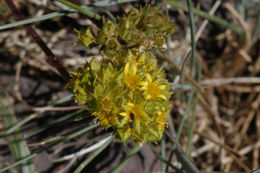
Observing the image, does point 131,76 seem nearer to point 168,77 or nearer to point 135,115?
point 135,115

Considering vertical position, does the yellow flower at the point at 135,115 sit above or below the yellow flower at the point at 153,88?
below

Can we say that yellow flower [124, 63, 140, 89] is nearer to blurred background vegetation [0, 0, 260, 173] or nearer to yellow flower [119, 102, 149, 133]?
yellow flower [119, 102, 149, 133]

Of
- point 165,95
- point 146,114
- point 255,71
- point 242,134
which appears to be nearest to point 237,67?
point 255,71

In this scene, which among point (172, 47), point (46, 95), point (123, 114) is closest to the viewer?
point (123, 114)

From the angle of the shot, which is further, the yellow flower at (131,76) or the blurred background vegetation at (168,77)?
the blurred background vegetation at (168,77)

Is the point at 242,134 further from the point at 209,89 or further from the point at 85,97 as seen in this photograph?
the point at 85,97

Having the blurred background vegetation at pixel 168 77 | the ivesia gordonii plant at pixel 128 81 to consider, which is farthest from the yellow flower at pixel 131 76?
the blurred background vegetation at pixel 168 77

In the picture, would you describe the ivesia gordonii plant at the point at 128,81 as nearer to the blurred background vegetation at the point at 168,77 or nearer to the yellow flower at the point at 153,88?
the yellow flower at the point at 153,88

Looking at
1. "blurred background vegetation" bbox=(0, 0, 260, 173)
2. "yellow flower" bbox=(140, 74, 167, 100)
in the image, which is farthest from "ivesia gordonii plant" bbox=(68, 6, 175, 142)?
"blurred background vegetation" bbox=(0, 0, 260, 173)
